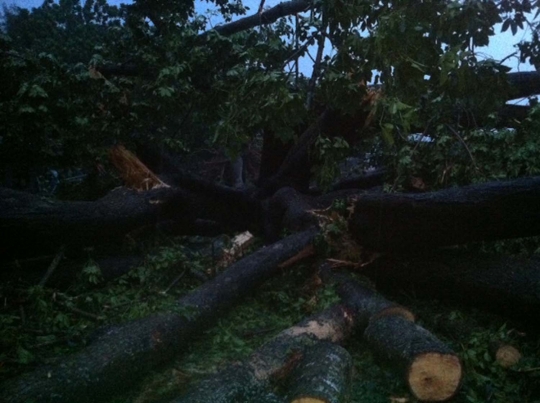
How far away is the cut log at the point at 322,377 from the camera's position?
2.99m

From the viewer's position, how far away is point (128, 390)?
357 cm

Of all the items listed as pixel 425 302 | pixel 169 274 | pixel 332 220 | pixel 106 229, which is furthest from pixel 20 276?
pixel 425 302

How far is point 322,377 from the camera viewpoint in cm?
320

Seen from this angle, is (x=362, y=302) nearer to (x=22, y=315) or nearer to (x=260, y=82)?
(x=260, y=82)

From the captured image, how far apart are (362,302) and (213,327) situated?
1743 millimetres

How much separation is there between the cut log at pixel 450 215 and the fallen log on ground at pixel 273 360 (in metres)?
1.13

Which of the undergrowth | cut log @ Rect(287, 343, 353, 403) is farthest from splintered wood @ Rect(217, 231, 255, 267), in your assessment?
cut log @ Rect(287, 343, 353, 403)

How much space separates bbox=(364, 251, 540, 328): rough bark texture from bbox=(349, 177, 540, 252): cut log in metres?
0.27

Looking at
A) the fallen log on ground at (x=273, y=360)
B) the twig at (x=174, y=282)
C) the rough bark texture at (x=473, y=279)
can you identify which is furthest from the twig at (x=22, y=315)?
the rough bark texture at (x=473, y=279)

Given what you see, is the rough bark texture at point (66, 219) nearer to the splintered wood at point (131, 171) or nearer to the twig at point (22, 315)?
the splintered wood at point (131, 171)

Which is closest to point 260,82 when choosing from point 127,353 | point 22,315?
point 127,353

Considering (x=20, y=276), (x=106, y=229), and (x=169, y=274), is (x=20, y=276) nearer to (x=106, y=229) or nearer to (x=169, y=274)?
(x=106, y=229)

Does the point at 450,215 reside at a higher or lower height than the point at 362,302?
higher

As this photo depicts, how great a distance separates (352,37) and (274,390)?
3372mm
